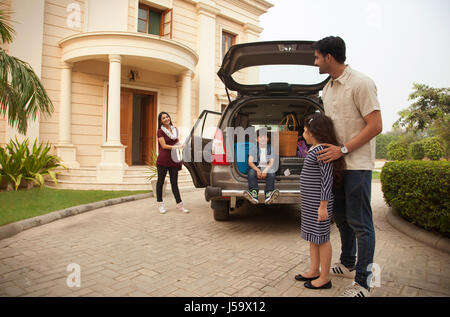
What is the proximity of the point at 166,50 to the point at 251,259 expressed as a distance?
7820 millimetres

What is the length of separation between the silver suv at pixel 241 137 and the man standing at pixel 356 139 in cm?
139

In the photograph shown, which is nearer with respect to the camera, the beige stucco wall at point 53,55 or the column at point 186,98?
the beige stucco wall at point 53,55

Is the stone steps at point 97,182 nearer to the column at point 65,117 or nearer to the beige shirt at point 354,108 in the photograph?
the column at point 65,117

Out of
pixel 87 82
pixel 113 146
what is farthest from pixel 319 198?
pixel 87 82

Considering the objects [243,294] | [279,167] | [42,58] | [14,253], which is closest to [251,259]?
[243,294]

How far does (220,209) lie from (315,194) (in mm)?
2300

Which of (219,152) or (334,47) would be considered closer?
(334,47)

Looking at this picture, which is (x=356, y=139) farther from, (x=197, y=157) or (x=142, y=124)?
(x=142, y=124)

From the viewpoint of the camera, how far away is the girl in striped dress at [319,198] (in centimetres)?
222

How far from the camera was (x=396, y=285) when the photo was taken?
232 cm

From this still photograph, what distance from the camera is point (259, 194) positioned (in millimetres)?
3582

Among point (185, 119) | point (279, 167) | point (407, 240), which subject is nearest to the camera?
point (407, 240)

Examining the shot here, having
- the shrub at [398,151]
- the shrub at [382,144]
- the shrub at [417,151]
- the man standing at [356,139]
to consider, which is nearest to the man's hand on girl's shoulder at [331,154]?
the man standing at [356,139]
